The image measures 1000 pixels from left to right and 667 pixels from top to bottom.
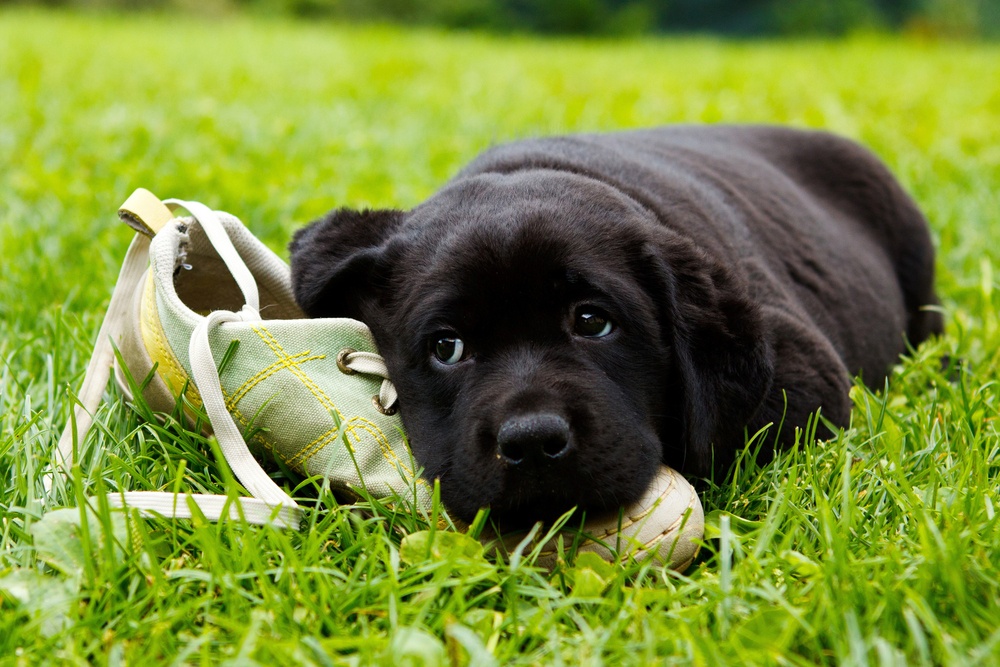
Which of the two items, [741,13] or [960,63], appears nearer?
[960,63]

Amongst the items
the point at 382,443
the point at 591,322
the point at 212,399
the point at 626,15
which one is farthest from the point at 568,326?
the point at 626,15

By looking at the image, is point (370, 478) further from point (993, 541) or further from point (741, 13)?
point (741, 13)

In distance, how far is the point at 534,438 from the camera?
2.05m

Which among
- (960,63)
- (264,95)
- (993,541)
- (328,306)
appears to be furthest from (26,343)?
(960,63)

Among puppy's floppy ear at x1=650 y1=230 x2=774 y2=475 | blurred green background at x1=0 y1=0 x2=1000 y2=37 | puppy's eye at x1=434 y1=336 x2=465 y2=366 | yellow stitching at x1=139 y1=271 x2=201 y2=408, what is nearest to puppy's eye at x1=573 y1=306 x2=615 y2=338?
puppy's floppy ear at x1=650 y1=230 x2=774 y2=475

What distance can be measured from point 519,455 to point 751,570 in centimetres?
52

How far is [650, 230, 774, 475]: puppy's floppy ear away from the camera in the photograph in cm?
240

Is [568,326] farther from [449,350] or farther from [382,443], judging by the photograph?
[382,443]

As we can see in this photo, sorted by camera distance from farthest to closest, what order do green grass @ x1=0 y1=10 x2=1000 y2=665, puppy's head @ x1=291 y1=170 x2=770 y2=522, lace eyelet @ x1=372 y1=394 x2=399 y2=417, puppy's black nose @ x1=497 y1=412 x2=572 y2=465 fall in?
lace eyelet @ x1=372 y1=394 x2=399 y2=417 < puppy's head @ x1=291 y1=170 x2=770 y2=522 < puppy's black nose @ x1=497 y1=412 x2=572 y2=465 < green grass @ x1=0 y1=10 x2=1000 y2=665

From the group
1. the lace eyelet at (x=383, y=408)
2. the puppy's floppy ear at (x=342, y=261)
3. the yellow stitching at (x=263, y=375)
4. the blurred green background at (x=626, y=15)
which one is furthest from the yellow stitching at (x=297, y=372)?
the blurred green background at (x=626, y=15)

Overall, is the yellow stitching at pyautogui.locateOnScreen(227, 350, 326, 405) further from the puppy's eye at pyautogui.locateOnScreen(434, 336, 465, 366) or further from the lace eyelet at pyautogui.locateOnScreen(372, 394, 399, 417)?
the puppy's eye at pyautogui.locateOnScreen(434, 336, 465, 366)

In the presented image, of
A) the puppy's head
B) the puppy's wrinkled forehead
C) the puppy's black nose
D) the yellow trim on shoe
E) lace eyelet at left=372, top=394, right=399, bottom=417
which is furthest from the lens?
the yellow trim on shoe

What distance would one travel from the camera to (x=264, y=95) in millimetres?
8695

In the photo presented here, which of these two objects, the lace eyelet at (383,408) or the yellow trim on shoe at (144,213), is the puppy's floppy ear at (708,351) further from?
the yellow trim on shoe at (144,213)
